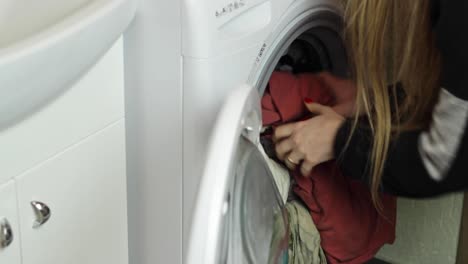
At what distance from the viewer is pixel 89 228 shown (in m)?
1.03

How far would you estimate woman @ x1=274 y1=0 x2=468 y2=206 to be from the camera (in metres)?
1.03

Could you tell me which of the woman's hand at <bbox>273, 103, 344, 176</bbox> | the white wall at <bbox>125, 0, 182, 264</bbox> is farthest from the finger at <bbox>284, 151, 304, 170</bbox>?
the white wall at <bbox>125, 0, 182, 264</bbox>

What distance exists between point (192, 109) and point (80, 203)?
19cm

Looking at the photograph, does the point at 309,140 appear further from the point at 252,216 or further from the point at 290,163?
the point at 252,216

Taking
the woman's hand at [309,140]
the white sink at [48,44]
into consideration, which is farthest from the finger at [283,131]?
the white sink at [48,44]

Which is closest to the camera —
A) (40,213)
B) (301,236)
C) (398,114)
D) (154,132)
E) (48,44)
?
(48,44)

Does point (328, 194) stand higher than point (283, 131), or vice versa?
point (283, 131)

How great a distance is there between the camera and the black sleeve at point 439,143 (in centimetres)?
99

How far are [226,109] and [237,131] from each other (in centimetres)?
4

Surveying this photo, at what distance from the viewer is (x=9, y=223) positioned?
89 cm

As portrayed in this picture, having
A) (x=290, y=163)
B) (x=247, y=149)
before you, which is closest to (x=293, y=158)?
(x=290, y=163)

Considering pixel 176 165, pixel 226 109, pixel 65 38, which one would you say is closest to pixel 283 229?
pixel 176 165

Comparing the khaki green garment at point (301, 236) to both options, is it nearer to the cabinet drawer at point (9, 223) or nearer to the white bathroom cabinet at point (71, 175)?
the white bathroom cabinet at point (71, 175)

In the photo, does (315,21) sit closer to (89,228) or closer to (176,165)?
(176,165)
